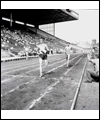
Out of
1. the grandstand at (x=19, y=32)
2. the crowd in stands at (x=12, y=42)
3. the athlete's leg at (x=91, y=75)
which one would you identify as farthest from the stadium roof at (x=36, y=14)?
the athlete's leg at (x=91, y=75)

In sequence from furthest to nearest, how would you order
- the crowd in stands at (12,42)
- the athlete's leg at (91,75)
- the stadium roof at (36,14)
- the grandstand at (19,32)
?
1. the stadium roof at (36,14)
2. the grandstand at (19,32)
3. the crowd in stands at (12,42)
4. the athlete's leg at (91,75)

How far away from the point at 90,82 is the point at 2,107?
4.06 meters

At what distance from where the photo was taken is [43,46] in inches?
307

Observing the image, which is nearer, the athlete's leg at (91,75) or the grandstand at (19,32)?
the athlete's leg at (91,75)

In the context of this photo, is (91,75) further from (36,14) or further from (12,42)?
(36,14)

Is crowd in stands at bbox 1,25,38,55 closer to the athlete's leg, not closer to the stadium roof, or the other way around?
the stadium roof

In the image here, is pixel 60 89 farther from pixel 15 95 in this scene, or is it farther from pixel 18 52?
pixel 18 52

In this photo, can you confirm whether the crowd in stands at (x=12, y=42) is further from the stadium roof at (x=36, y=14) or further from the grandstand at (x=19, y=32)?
the stadium roof at (x=36, y=14)

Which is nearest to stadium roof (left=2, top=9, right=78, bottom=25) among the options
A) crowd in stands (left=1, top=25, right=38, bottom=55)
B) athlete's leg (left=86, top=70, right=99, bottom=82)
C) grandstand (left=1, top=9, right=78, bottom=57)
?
grandstand (left=1, top=9, right=78, bottom=57)

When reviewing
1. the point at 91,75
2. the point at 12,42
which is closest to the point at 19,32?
the point at 12,42

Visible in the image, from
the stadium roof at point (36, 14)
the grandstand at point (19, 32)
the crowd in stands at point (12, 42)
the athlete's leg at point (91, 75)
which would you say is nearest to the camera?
the athlete's leg at point (91, 75)

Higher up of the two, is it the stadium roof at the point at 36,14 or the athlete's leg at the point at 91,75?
the stadium roof at the point at 36,14

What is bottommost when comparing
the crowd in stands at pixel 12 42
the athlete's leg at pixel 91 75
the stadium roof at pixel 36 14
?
the athlete's leg at pixel 91 75

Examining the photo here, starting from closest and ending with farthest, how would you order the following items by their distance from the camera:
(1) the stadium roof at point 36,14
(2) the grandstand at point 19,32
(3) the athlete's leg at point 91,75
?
(3) the athlete's leg at point 91,75 → (2) the grandstand at point 19,32 → (1) the stadium roof at point 36,14
